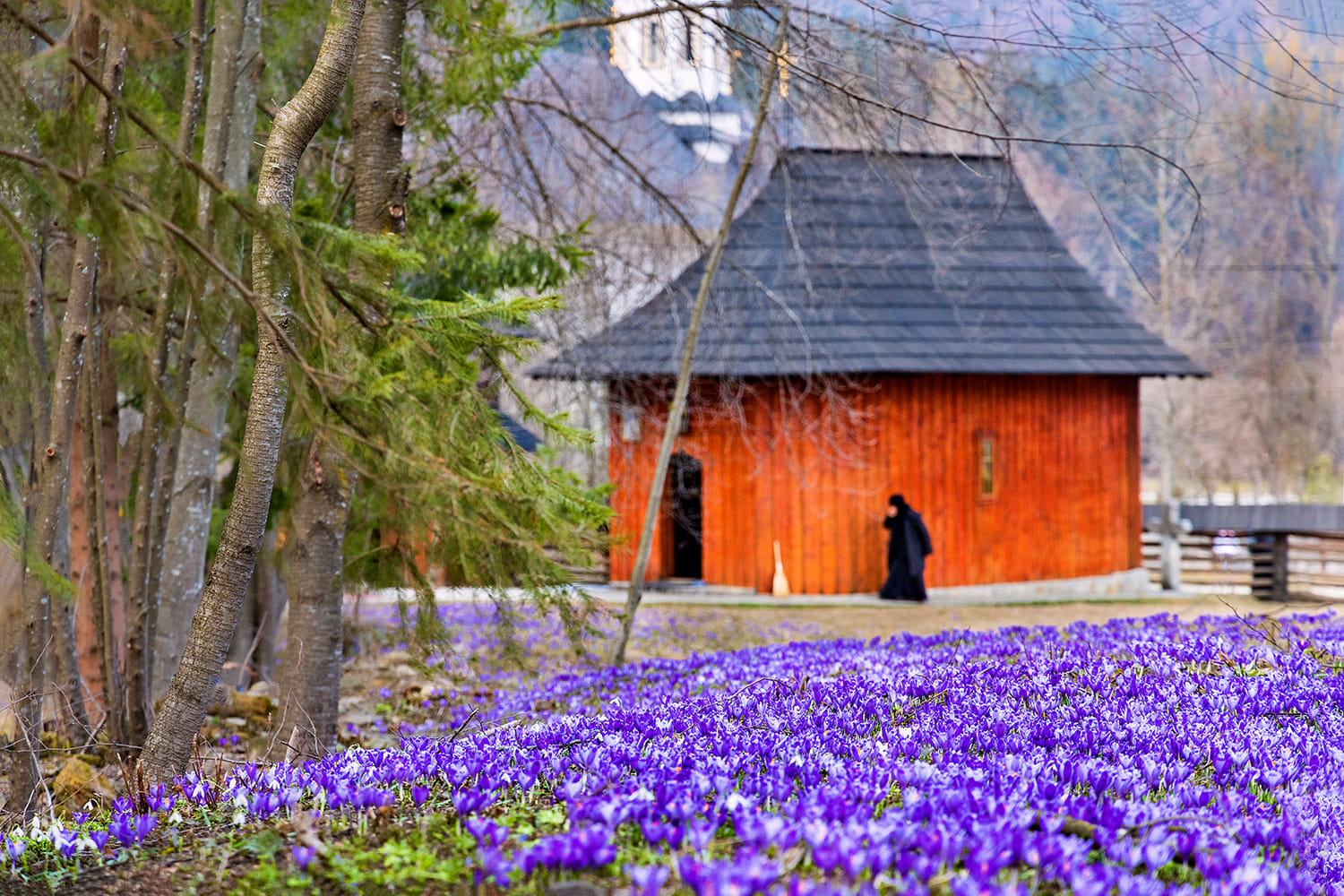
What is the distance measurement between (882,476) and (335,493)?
1327cm

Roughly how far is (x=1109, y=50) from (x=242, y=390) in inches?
238

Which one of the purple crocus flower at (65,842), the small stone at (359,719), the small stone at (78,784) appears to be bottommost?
the small stone at (359,719)

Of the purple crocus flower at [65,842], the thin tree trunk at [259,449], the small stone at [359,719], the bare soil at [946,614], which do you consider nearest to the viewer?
the purple crocus flower at [65,842]

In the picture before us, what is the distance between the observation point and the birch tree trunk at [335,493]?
20.2ft

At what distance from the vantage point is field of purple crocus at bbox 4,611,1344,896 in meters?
2.15

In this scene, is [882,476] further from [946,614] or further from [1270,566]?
[1270,566]

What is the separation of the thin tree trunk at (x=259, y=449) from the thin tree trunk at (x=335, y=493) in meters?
1.34

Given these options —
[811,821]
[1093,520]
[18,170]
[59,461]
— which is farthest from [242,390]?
[1093,520]

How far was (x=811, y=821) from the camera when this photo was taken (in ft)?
7.39

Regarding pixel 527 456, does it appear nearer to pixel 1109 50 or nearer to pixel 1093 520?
pixel 1109 50

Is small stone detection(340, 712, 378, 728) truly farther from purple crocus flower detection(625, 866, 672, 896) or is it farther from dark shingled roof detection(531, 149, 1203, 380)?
dark shingled roof detection(531, 149, 1203, 380)

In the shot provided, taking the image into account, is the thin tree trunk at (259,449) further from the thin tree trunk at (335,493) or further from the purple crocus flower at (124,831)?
the purple crocus flower at (124,831)

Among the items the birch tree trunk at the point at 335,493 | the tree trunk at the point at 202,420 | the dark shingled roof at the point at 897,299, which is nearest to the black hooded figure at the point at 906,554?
the dark shingled roof at the point at 897,299

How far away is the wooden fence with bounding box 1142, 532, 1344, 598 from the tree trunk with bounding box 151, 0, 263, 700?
62.6 ft
